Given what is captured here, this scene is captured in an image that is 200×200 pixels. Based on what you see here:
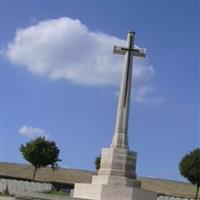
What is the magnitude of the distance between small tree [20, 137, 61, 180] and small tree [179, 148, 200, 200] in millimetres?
12546

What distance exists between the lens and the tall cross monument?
20.9 m

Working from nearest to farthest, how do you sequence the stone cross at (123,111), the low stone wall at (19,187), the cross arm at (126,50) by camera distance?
the stone cross at (123,111) < the cross arm at (126,50) < the low stone wall at (19,187)

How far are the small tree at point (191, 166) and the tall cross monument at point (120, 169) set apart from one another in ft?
82.4

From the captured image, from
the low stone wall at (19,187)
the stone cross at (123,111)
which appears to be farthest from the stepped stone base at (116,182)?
the low stone wall at (19,187)

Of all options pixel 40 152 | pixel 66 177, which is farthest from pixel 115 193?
pixel 66 177

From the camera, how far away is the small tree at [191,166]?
152ft

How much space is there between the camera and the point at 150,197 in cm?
2164

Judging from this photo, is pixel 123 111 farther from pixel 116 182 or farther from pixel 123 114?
pixel 116 182

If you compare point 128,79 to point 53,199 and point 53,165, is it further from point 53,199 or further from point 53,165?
point 53,165

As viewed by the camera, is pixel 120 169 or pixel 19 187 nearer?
pixel 120 169

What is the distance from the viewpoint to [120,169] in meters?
21.7

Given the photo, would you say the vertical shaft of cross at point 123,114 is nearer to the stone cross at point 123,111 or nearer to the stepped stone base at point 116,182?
the stone cross at point 123,111

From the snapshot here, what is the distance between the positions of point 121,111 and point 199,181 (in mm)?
26350

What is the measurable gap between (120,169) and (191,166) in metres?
26.3
